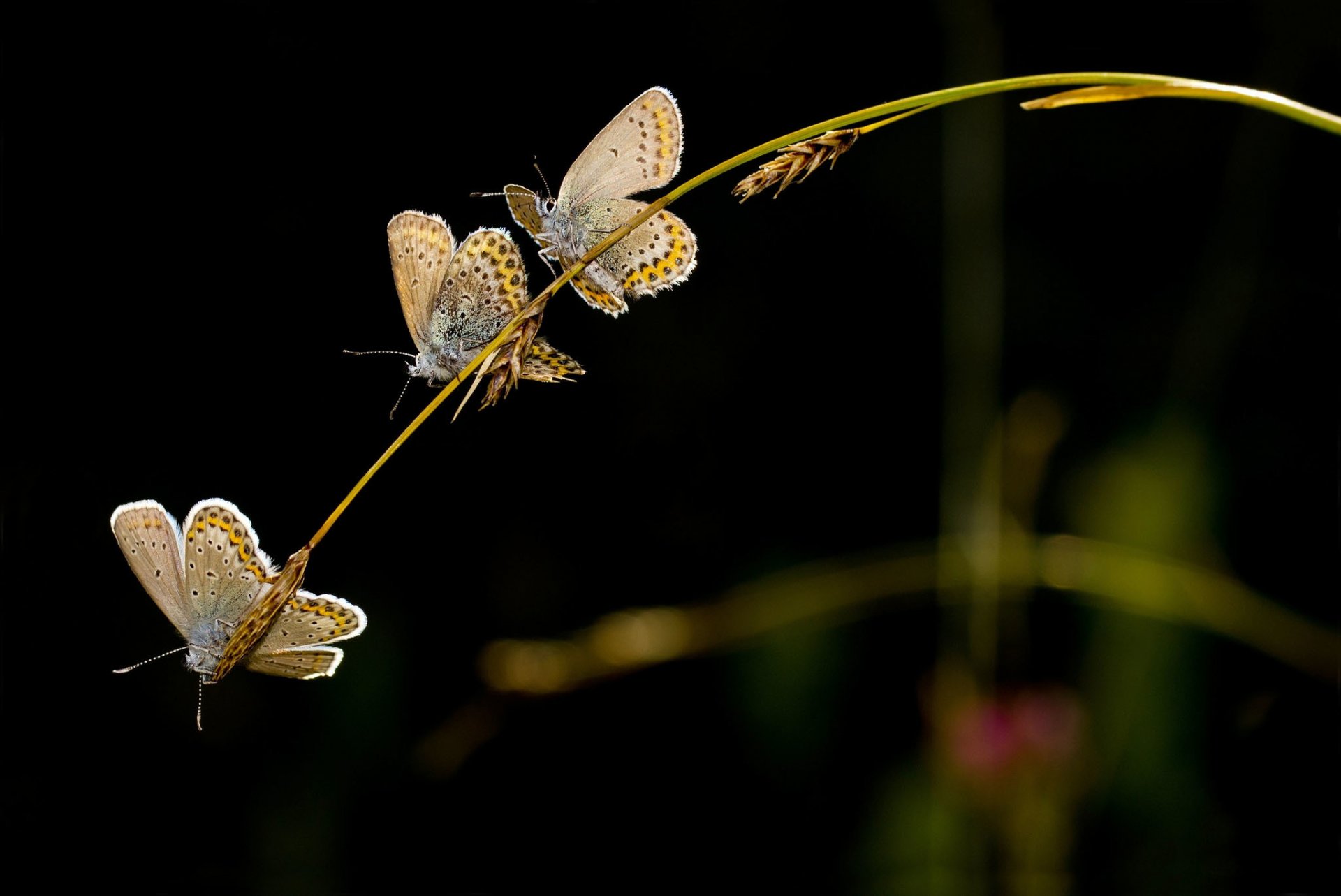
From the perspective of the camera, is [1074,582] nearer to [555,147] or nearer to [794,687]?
[794,687]

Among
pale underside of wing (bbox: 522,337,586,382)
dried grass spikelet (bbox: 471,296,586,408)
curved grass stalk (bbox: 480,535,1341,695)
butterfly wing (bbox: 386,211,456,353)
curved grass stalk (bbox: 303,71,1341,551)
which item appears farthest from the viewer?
curved grass stalk (bbox: 480,535,1341,695)

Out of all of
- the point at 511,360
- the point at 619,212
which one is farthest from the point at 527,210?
the point at 511,360

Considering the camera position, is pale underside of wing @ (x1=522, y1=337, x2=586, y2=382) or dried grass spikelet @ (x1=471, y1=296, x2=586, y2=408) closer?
dried grass spikelet @ (x1=471, y1=296, x2=586, y2=408)

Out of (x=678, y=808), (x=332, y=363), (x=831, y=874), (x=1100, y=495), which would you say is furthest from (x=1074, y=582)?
(x=332, y=363)

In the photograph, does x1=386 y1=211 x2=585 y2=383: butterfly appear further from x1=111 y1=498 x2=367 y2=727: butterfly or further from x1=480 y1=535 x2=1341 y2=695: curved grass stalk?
x1=480 y1=535 x2=1341 y2=695: curved grass stalk

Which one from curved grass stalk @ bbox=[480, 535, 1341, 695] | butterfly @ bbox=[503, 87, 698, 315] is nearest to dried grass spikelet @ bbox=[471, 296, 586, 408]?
butterfly @ bbox=[503, 87, 698, 315]

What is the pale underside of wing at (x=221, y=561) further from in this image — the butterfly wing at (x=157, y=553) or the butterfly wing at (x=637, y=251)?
the butterfly wing at (x=637, y=251)

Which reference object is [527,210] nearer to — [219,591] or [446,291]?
[446,291]
